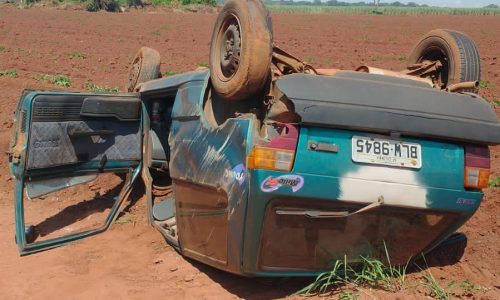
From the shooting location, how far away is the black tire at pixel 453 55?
3.98 meters

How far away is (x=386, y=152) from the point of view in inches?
122

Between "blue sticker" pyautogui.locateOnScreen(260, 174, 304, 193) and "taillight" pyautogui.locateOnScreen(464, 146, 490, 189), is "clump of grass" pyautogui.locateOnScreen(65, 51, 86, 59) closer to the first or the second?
"blue sticker" pyautogui.locateOnScreen(260, 174, 304, 193)

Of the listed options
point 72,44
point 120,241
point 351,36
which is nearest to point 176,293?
point 120,241

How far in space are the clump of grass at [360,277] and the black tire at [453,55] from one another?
1395mm

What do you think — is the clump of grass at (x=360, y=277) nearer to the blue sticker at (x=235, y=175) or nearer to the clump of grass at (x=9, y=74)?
the blue sticker at (x=235, y=175)

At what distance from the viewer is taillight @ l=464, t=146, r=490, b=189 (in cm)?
324

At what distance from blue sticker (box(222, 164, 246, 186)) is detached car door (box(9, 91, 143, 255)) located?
6.82 feet

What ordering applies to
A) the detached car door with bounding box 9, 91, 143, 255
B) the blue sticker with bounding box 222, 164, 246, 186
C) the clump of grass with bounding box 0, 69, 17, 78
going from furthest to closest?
the clump of grass with bounding box 0, 69, 17, 78 → the detached car door with bounding box 9, 91, 143, 255 → the blue sticker with bounding box 222, 164, 246, 186

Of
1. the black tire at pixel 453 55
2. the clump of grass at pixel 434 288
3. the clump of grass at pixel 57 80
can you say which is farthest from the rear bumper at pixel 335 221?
the clump of grass at pixel 57 80

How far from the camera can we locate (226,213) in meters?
3.32

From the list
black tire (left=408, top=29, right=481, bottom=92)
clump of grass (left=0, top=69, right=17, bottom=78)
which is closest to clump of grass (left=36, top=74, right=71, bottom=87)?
clump of grass (left=0, top=69, right=17, bottom=78)

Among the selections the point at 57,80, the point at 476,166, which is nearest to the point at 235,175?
the point at 476,166

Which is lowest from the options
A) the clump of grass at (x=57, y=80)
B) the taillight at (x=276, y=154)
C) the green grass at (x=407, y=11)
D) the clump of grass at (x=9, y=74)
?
the clump of grass at (x=57, y=80)

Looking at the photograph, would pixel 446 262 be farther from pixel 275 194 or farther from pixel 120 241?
pixel 120 241
